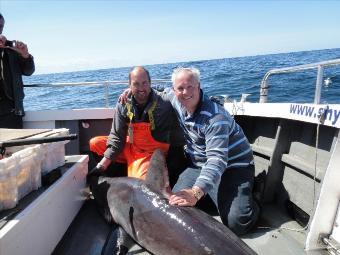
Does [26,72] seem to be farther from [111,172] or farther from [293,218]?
[293,218]

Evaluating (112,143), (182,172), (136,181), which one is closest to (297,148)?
(182,172)

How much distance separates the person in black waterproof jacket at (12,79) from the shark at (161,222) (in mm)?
2634

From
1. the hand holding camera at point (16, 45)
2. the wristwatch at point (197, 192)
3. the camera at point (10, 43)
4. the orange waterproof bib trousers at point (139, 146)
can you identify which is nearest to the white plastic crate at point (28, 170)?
the wristwatch at point (197, 192)

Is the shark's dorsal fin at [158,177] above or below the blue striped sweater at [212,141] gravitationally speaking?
below

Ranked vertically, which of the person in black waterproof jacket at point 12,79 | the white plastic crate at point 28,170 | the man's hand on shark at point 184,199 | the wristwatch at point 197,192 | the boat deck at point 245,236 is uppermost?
the person in black waterproof jacket at point 12,79

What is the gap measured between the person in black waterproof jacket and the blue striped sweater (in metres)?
2.73

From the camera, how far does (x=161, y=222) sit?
133 inches

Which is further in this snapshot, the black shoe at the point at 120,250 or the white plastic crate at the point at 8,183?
the black shoe at the point at 120,250

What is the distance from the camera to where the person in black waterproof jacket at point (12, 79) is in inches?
224

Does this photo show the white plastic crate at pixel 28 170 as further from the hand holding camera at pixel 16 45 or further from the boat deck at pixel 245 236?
the hand holding camera at pixel 16 45

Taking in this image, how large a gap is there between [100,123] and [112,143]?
158cm

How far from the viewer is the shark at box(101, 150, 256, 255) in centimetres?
301

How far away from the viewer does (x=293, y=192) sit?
4.36m

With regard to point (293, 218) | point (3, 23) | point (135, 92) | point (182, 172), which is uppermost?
point (3, 23)
